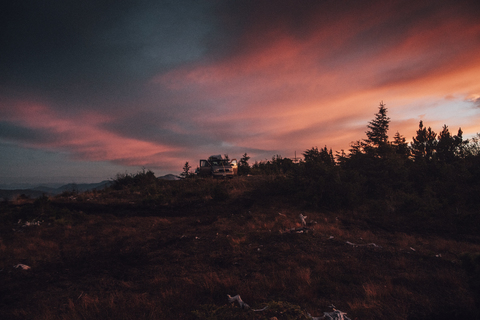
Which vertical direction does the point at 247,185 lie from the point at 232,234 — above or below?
above

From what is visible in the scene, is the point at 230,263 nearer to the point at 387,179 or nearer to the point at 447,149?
the point at 387,179

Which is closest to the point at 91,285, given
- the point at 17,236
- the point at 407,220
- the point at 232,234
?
the point at 232,234

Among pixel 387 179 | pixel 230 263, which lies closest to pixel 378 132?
pixel 387 179

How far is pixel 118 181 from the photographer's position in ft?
77.4

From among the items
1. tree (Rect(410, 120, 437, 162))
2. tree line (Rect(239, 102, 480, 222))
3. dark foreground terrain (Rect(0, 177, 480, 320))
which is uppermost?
tree (Rect(410, 120, 437, 162))

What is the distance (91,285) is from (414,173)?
23184 millimetres

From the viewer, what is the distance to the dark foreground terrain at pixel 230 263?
14.8ft

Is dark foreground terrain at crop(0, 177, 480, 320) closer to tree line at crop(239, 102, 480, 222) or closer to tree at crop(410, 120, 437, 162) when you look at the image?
tree line at crop(239, 102, 480, 222)

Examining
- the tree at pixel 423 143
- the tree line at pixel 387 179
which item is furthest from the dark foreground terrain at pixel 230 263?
the tree at pixel 423 143

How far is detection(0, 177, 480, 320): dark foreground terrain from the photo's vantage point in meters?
4.51

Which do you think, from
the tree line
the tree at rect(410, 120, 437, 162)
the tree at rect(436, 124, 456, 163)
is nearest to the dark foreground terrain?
the tree line

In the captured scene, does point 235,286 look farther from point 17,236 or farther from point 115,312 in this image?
point 17,236

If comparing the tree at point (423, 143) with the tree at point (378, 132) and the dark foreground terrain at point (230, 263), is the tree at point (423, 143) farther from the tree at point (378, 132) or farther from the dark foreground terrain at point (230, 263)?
the dark foreground terrain at point (230, 263)

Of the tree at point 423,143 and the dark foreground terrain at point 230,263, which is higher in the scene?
the tree at point 423,143
